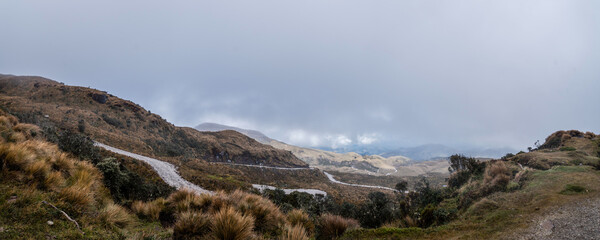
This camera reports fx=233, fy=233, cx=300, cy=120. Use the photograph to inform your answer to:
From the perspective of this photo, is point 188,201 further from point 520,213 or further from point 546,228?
point 520,213

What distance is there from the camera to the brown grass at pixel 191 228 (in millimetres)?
5137

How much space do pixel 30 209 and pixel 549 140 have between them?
51587mm

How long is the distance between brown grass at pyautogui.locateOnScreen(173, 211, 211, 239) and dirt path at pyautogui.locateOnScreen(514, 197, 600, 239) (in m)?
8.34

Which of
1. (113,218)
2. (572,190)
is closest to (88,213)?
(113,218)

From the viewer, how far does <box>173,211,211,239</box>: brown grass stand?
514 centimetres

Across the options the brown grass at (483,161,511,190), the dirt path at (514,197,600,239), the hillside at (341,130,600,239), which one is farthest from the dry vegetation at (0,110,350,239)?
the brown grass at (483,161,511,190)

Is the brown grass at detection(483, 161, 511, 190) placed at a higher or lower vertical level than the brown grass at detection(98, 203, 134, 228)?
higher

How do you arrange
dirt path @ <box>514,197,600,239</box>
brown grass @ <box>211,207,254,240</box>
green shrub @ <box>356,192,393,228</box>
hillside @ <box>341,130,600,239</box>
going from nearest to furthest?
brown grass @ <box>211,207,254,240</box> → dirt path @ <box>514,197,600,239</box> → hillside @ <box>341,130,600,239</box> → green shrub @ <box>356,192,393,228</box>

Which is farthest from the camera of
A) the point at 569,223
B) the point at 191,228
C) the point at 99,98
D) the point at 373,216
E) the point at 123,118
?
the point at 99,98

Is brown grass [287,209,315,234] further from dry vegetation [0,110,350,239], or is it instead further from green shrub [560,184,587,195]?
green shrub [560,184,587,195]

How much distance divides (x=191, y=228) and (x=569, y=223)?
10.7 m

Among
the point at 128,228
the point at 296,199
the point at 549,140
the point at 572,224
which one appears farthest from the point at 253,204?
the point at 549,140

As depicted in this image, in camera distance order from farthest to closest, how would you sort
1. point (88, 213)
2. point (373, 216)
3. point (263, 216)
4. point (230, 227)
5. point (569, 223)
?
point (373, 216) → point (569, 223) → point (263, 216) → point (88, 213) → point (230, 227)

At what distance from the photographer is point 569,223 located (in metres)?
7.03
